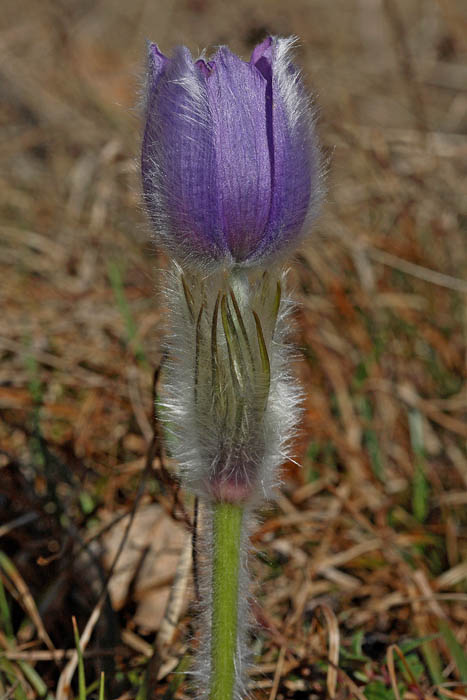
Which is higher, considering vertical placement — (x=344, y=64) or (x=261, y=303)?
(x=344, y=64)

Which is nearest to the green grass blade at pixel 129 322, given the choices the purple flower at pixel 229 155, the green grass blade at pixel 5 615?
the green grass blade at pixel 5 615

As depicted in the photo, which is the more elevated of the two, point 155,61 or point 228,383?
point 155,61

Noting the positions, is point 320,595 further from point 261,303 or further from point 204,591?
point 261,303

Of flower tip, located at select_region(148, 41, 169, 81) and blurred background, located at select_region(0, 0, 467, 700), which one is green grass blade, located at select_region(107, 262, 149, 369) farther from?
flower tip, located at select_region(148, 41, 169, 81)

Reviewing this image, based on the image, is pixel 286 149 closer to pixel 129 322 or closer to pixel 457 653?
pixel 457 653

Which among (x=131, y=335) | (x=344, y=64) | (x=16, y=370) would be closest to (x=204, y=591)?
(x=131, y=335)

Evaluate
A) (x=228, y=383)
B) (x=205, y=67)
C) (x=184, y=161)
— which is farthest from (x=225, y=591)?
(x=205, y=67)

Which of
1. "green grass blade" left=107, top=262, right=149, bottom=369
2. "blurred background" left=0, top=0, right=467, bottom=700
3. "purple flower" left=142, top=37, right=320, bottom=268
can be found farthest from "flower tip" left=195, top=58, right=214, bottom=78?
"green grass blade" left=107, top=262, right=149, bottom=369
